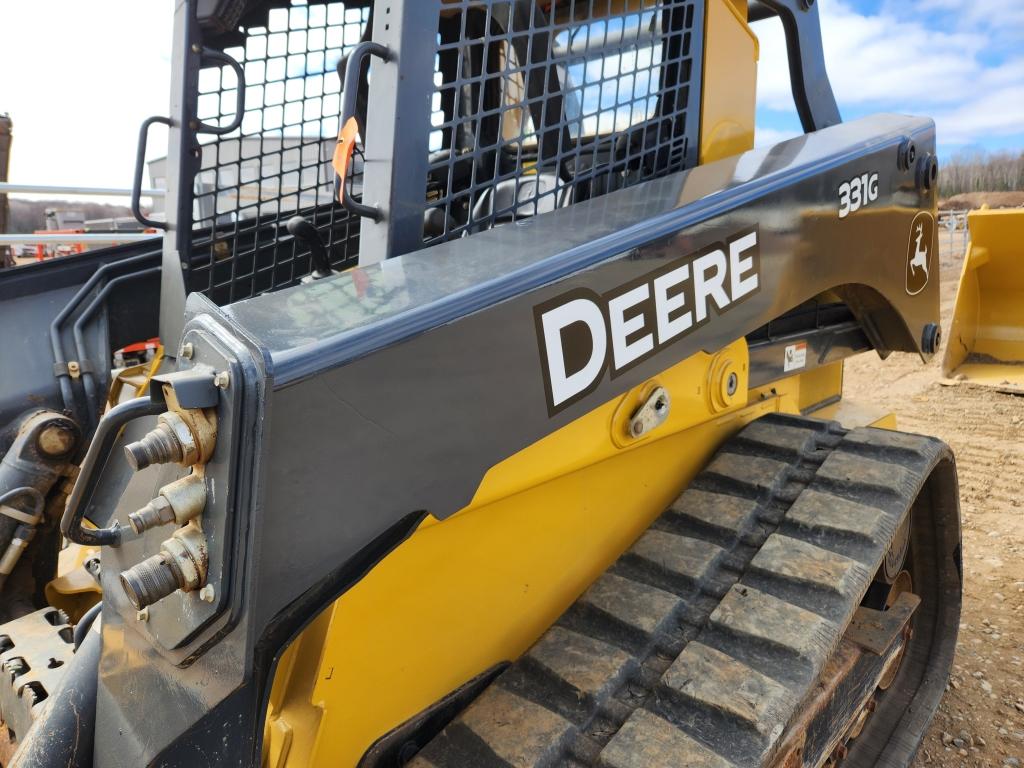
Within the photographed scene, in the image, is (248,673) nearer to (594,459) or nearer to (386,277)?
(386,277)

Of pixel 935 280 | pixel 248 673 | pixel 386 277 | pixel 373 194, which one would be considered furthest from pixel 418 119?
pixel 935 280

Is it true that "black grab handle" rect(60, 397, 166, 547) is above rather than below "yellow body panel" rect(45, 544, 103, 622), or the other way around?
above

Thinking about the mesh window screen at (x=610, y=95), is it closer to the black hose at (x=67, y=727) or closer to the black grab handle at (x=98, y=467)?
the black grab handle at (x=98, y=467)

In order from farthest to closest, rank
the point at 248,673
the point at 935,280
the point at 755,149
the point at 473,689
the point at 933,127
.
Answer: the point at 935,280 < the point at 933,127 < the point at 755,149 < the point at 473,689 < the point at 248,673

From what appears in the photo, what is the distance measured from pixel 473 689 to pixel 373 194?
0.86 meters

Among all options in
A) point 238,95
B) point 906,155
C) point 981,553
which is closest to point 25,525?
point 238,95

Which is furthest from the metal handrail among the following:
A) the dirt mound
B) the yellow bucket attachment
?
the dirt mound

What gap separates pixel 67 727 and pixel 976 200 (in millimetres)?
27220

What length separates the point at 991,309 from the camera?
566 cm

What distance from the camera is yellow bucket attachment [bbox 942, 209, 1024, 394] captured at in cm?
539

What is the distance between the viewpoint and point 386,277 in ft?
3.65

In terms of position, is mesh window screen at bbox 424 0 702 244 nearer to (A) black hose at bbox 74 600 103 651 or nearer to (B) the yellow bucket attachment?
(A) black hose at bbox 74 600 103 651

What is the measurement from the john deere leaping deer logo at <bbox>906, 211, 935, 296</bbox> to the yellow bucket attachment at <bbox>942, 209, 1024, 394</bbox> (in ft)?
12.5

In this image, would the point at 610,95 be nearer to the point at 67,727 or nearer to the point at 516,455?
the point at 516,455
